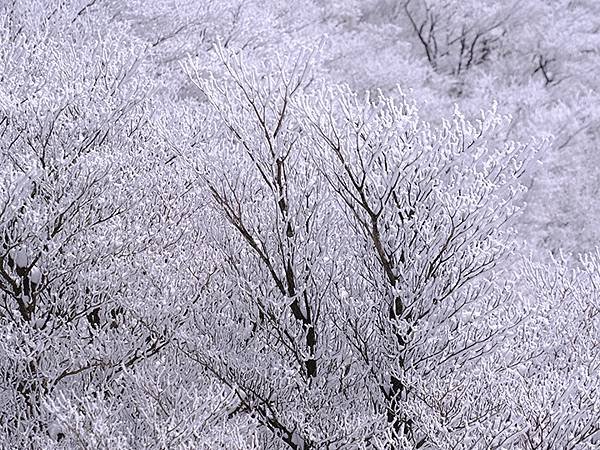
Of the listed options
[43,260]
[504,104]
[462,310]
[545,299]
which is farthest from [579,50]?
[43,260]

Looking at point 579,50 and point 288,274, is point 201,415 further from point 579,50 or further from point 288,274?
point 579,50

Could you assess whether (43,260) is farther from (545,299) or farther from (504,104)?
(504,104)

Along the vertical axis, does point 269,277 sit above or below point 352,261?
above

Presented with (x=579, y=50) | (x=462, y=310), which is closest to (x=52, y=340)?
(x=462, y=310)

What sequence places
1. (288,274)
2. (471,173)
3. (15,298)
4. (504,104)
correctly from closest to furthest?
1. (471,173)
2. (288,274)
3. (15,298)
4. (504,104)

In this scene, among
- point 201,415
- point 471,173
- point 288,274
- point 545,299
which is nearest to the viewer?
point 201,415

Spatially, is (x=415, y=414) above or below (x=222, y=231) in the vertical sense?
below

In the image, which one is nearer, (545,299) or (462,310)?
(462,310)

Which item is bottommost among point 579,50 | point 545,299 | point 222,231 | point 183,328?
point 579,50

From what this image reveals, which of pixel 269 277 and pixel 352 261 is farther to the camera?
pixel 352 261
